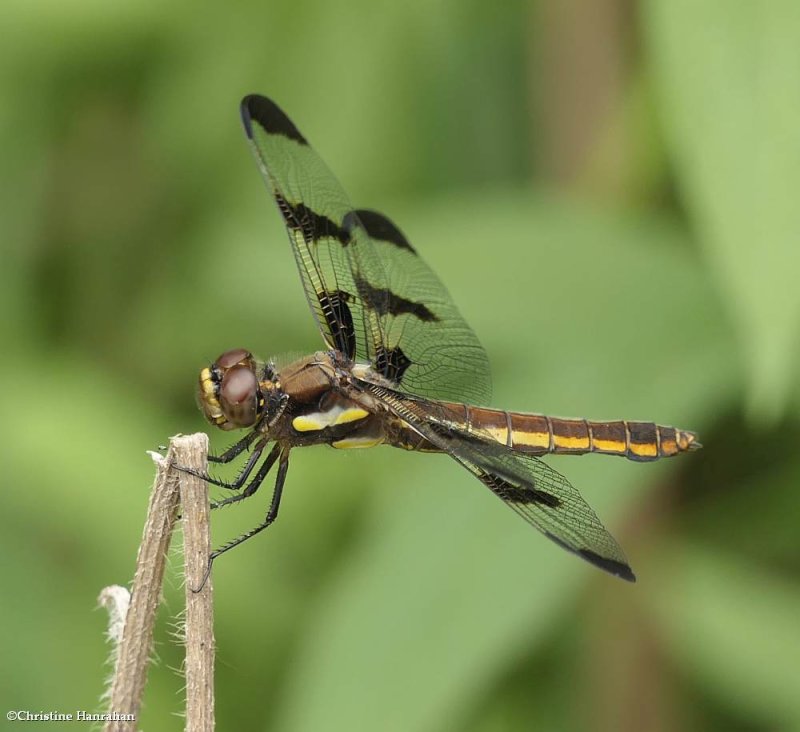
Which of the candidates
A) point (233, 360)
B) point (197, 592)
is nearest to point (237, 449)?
point (233, 360)

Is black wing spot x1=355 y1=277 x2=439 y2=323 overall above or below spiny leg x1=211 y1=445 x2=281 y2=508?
above

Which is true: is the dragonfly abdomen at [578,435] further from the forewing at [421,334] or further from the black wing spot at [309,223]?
the black wing spot at [309,223]

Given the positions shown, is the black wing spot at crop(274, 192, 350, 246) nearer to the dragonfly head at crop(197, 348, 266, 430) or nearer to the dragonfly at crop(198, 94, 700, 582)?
the dragonfly at crop(198, 94, 700, 582)

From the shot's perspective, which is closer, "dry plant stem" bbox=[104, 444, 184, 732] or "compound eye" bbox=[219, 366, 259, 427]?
"dry plant stem" bbox=[104, 444, 184, 732]

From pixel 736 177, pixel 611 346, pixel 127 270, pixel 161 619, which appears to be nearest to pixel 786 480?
pixel 611 346

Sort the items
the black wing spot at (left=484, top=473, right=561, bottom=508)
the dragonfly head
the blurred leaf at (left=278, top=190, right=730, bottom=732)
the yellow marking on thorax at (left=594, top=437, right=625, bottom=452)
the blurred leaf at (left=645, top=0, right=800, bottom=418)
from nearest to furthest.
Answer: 1. the blurred leaf at (left=645, top=0, right=800, bottom=418)
2. the black wing spot at (left=484, top=473, right=561, bottom=508)
3. the dragonfly head
4. the blurred leaf at (left=278, top=190, right=730, bottom=732)
5. the yellow marking on thorax at (left=594, top=437, right=625, bottom=452)

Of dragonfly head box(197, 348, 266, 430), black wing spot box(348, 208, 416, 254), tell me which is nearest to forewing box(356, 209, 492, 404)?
black wing spot box(348, 208, 416, 254)

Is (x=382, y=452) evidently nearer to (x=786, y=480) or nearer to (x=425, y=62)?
(x=786, y=480)

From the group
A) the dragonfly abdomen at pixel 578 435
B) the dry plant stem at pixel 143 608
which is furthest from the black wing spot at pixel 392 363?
the dry plant stem at pixel 143 608
